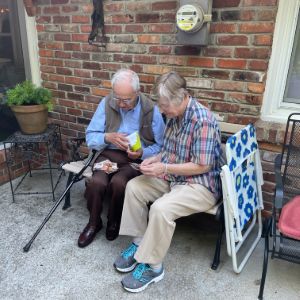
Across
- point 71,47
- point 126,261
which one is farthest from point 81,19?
point 126,261

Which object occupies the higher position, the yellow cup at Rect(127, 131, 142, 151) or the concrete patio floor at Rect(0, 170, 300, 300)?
the yellow cup at Rect(127, 131, 142, 151)

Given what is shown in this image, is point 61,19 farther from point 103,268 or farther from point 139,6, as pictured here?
point 103,268

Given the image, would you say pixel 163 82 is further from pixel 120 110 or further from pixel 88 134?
pixel 88 134

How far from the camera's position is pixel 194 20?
200 centimetres

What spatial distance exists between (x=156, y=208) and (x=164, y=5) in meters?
1.41

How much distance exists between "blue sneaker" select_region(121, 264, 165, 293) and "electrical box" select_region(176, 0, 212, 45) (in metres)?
1.45

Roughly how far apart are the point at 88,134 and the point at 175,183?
77cm

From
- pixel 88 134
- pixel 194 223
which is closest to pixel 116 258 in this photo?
pixel 194 223

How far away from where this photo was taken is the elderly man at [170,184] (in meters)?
1.79

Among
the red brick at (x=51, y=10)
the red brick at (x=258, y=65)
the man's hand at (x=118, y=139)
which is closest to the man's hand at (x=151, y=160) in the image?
the man's hand at (x=118, y=139)

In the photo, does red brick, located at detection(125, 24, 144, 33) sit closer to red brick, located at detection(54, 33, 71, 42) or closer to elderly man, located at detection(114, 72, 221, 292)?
red brick, located at detection(54, 33, 71, 42)

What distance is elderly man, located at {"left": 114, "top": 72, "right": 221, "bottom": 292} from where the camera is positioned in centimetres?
179

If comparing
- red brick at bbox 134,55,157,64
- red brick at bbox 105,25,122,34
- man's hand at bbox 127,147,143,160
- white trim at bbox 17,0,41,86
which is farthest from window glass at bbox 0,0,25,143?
man's hand at bbox 127,147,143,160

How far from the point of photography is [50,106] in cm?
282
